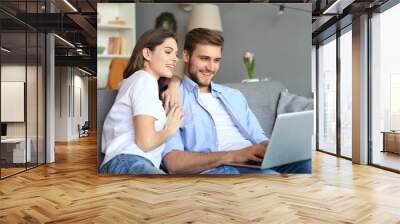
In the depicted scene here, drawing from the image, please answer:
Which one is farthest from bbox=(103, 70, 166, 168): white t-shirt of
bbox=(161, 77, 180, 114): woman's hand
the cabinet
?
the cabinet

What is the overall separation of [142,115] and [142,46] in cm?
108

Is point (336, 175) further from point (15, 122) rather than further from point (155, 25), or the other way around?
point (15, 122)

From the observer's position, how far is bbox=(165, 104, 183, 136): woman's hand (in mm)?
6367

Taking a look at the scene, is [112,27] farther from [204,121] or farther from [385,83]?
[385,83]

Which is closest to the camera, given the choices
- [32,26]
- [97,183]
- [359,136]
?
[97,183]

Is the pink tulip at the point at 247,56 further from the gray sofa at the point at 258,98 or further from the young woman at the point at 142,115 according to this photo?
the young woman at the point at 142,115

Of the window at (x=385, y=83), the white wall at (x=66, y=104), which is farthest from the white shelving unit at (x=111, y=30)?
the white wall at (x=66, y=104)

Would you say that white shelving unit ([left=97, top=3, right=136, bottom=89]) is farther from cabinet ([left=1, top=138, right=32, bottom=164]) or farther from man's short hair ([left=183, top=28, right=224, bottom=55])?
cabinet ([left=1, top=138, right=32, bottom=164])

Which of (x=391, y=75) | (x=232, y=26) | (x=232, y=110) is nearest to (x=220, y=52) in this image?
(x=232, y=26)

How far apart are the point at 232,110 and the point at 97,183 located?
7.41ft

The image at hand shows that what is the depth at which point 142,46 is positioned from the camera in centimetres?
647

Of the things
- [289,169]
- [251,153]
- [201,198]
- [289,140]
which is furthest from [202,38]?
[201,198]

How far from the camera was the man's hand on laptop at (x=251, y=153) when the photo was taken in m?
6.45

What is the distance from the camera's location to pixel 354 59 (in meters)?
8.69
